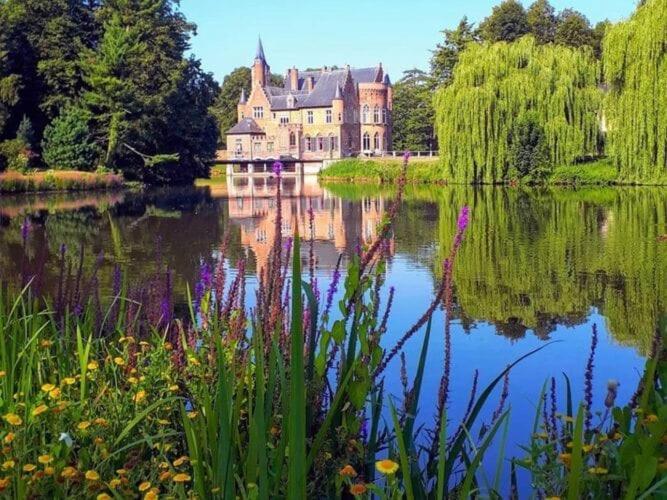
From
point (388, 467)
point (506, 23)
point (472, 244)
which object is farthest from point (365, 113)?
point (388, 467)

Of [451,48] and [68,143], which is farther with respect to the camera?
[451,48]

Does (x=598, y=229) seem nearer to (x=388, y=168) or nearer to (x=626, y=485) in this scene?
(x=626, y=485)

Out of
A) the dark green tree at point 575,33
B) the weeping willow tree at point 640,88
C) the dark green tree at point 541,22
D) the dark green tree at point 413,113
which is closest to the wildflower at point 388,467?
the weeping willow tree at point 640,88

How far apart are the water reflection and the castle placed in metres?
39.4

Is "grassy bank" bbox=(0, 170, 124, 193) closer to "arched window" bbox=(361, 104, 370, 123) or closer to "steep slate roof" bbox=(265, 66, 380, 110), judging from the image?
"steep slate roof" bbox=(265, 66, 380, 110)

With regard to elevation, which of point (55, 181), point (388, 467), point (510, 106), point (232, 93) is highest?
point (232, 93)

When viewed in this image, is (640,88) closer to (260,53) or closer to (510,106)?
(510,106)

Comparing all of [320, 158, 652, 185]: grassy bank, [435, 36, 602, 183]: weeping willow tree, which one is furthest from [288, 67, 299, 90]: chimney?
[435, 36, 602, 183]: weeping willow tree

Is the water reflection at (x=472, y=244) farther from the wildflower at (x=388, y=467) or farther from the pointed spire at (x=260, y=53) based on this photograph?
the pointed spire at (x=260, y=53)

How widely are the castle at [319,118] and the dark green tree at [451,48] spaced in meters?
10.7

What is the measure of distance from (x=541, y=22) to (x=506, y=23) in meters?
3.25

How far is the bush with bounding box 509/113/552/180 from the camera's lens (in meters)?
30.4

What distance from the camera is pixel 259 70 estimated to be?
6894 cm

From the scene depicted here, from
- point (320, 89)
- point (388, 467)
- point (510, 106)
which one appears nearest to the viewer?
point (388, 467)
